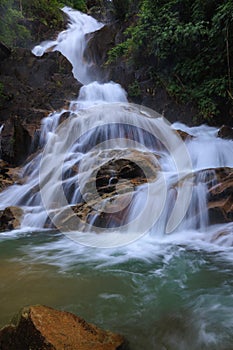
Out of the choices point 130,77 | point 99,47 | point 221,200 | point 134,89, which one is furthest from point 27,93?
point 221,200

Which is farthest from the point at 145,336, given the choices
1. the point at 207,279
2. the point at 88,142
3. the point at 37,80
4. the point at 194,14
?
the point at 37,80

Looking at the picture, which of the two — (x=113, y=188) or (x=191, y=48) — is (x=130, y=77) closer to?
(x=191, y=48)

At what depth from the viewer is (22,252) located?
4.91m

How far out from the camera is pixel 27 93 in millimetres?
13523

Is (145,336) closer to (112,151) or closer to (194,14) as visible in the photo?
(112,151)

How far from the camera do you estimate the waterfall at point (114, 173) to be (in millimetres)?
5633

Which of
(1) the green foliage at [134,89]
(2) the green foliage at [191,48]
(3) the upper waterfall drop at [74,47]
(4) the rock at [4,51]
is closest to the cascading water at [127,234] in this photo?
(2) the green foliage at [191,48]

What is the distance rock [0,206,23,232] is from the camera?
6469 millimetres

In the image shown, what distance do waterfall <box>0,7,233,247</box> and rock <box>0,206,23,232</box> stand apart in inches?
6.5

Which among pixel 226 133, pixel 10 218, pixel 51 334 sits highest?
pixel 226 133

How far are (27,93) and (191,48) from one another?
7365 mm

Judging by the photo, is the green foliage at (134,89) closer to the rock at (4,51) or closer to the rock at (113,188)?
the rock at (113,188)

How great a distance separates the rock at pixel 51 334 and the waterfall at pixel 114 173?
113 inches

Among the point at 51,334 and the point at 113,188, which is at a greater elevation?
the point at 113,188
